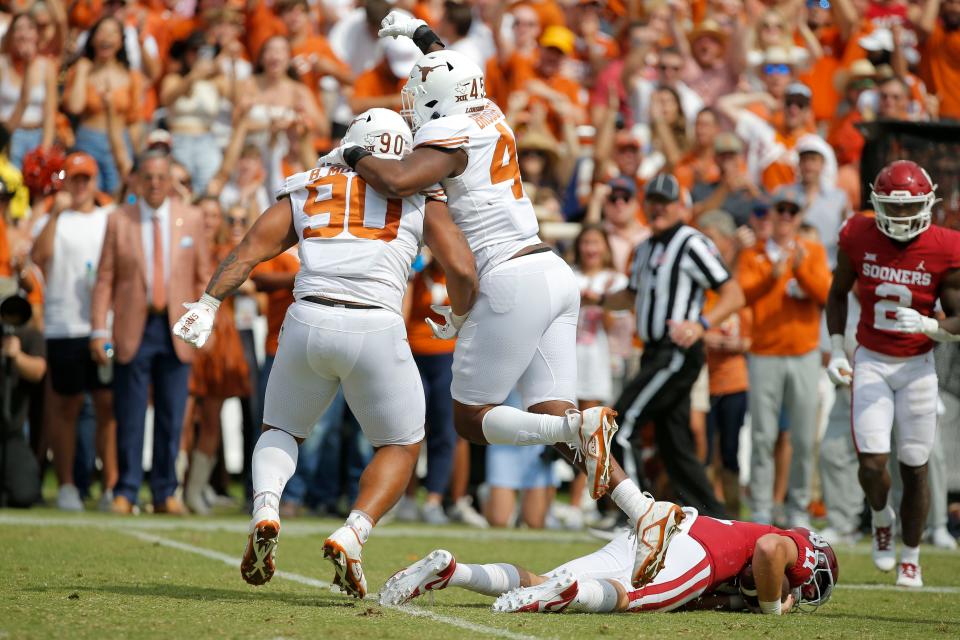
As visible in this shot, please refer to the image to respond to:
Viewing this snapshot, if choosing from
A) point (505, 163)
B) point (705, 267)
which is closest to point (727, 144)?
point (705, 267)

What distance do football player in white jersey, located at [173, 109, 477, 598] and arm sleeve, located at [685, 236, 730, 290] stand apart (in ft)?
12.0

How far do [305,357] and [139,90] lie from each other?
8.06 m

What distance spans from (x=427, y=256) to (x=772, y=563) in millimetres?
5831

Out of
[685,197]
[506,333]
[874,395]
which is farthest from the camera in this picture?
[685,197]

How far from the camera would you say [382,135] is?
6285mm

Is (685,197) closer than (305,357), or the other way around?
(305,357)

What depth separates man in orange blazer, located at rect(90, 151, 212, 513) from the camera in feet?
35.5

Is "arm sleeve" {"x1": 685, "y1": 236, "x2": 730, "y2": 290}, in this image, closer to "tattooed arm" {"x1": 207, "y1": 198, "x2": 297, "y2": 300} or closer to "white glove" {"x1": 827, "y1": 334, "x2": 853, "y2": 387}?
"white glove" {"x1": 827, "y1": 334, "x2": 853, "y2": 387}

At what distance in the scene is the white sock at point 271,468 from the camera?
18.9ft

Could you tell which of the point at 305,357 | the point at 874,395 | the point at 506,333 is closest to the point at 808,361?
the point at 874,395

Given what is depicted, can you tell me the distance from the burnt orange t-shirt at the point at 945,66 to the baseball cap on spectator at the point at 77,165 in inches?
320

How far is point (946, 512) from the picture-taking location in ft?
35.0

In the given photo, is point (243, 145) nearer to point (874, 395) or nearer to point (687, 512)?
point (874, 395)

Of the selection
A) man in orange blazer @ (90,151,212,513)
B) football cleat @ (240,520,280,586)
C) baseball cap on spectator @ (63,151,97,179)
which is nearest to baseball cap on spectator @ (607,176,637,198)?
man in orange blazer @ (90,151,212,513)
